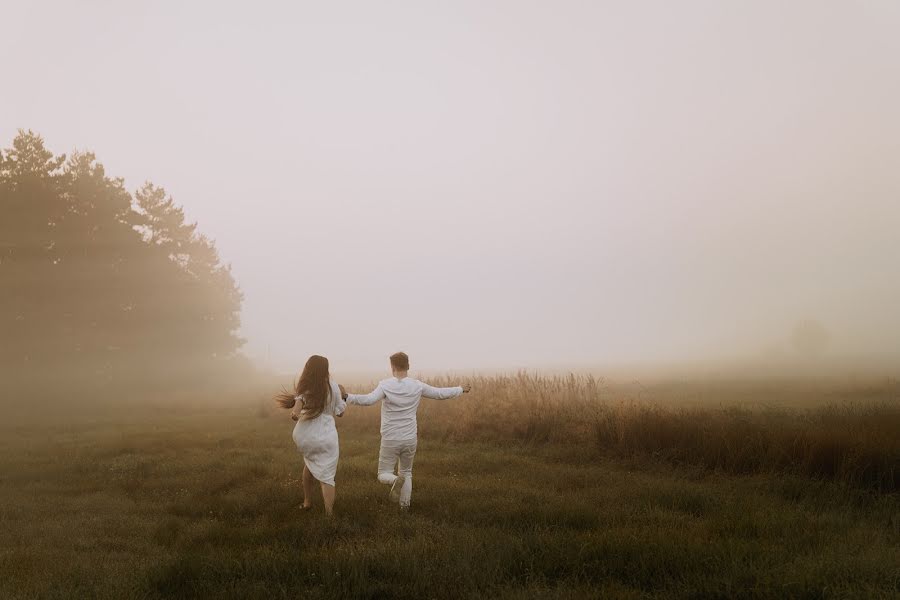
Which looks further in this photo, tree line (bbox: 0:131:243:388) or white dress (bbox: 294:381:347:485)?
tree line (bbox: 0:131:243:388)

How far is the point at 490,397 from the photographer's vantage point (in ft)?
55.6

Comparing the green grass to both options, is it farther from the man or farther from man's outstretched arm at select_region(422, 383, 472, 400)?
man's outstretched arm at select_region(422, 383, 472, 400)

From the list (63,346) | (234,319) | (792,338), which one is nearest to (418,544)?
(63,346)

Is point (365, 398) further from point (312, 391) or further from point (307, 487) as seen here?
point (307, 487)

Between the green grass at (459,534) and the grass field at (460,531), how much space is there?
27 mm

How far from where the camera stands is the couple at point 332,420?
790cm

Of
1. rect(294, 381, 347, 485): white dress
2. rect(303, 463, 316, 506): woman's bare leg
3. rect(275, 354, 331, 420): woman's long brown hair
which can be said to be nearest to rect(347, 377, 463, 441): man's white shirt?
rect(275, 354, 331, 420): woman's long brown hair

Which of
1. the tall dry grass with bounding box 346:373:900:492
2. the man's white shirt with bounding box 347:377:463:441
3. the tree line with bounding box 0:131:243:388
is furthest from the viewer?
the tree line with bounding box 0:131:243:388

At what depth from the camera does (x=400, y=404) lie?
8.27 m

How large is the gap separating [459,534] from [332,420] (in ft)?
8.91

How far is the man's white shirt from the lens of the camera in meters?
8.17

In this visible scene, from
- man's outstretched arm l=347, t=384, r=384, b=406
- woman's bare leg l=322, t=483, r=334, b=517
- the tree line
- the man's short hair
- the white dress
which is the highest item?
the tree line

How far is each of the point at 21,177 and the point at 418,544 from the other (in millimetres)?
36218

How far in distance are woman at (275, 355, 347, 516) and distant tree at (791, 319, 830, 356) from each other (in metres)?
103
